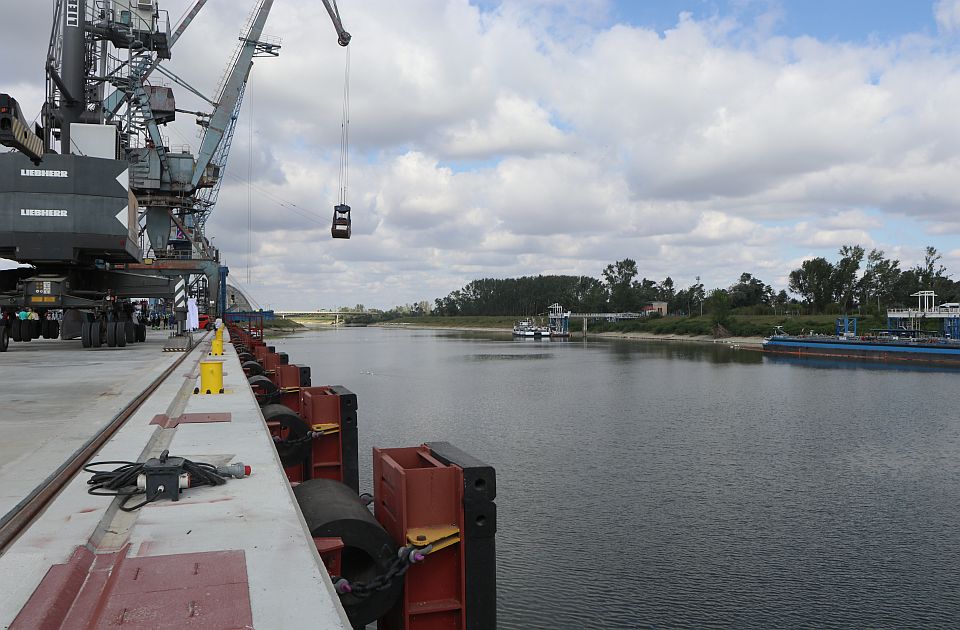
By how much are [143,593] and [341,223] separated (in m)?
33.8

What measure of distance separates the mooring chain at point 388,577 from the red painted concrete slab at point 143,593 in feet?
4.90

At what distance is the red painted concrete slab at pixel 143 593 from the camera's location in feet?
11.4

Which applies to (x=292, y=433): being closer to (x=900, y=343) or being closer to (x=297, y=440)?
(x=297, y=440)

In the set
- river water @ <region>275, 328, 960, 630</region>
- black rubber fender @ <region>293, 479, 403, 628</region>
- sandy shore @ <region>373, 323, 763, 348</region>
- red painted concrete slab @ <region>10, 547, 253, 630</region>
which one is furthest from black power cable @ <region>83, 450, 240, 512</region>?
sandy shore @ <region>373, 323, 763, 348</region>

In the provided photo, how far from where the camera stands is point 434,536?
6.60 meters

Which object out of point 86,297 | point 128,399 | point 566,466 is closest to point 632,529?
point 566,466

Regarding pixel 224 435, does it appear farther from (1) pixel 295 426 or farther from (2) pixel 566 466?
(2) pixel 566 466

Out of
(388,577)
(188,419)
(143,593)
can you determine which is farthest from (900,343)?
(143,593)

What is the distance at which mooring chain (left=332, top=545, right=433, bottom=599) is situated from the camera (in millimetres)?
5668

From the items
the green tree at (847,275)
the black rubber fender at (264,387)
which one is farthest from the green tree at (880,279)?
the black rubber fender at (264,387)

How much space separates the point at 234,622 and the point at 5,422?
329 inches

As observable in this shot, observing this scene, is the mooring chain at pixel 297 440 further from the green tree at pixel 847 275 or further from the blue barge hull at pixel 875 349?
the green tree at pixel 847 275

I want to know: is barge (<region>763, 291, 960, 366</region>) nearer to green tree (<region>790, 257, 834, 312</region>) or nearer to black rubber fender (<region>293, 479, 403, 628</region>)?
green tree (<region>790, 257, 834, 312</region>)

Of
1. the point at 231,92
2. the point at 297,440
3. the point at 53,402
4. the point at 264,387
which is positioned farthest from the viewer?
the point at 231,92
